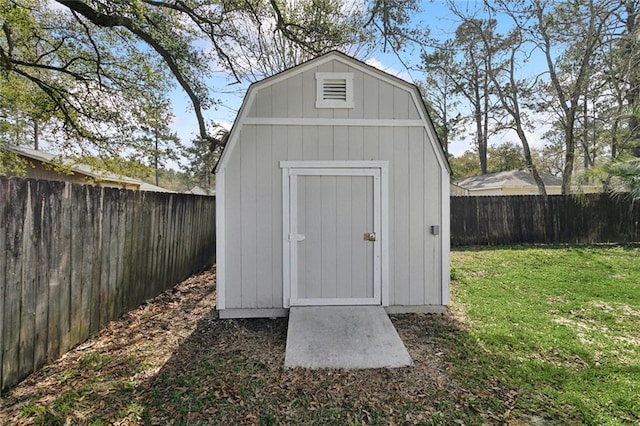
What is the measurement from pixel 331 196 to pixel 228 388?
8.21 ft

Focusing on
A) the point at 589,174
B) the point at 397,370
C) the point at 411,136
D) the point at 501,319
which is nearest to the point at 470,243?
the point at 589,174

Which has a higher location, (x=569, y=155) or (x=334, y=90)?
(x=569, y=155)

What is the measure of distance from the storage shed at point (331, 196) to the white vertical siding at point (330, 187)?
0.01m

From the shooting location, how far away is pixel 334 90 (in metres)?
4.38

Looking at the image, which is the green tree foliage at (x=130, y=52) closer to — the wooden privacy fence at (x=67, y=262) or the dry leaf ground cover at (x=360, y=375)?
the wooden privacy fence at (x=67, y=262)

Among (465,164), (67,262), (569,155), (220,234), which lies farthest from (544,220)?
(465,164)

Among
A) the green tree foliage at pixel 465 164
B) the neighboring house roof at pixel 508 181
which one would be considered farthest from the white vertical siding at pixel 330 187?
the green tree foliage at pixel 465 164

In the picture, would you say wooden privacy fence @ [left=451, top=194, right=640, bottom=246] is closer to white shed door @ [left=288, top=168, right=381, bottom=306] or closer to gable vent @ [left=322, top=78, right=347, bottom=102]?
white shed door @ [left=288, top=168, right=381, bottom=306]

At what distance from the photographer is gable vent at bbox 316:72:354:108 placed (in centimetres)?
435

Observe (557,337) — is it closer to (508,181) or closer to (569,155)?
(569,155)

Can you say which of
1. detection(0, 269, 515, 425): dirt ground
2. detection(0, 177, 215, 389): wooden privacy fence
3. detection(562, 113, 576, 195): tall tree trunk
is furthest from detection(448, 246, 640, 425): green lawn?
detection(562, 113, 576, 195): tall tree trunk

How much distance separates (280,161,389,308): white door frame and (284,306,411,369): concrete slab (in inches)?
5.2

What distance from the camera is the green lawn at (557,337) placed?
2.66 metres

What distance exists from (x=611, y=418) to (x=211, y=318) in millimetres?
4085
